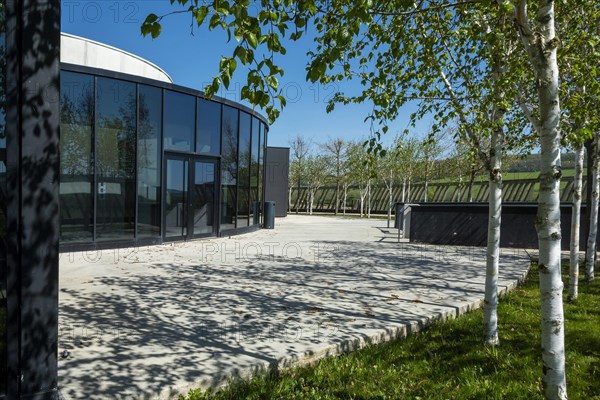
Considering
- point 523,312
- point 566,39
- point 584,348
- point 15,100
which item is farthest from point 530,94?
point 15,100

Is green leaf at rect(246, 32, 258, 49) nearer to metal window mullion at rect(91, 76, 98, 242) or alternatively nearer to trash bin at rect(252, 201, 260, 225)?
metal window mullion at rect(91, 76, 98, 242)

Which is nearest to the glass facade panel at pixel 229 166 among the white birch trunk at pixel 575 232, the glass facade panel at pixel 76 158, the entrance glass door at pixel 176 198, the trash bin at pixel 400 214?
the entrance glass door at pixel 176 198

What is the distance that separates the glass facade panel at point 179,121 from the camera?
12.5 metres

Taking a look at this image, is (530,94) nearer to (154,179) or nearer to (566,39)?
(566,39)

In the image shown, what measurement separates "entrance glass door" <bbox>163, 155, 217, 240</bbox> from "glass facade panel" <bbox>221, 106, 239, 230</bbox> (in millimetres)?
603

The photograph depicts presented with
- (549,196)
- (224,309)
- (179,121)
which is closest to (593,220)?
(549,196)

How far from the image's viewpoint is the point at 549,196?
268 centimetres

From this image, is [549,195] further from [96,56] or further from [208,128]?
[96,56]

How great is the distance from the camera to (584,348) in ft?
14.5

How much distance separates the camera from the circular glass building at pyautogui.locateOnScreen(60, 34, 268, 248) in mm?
10359

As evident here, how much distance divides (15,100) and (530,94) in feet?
25.1

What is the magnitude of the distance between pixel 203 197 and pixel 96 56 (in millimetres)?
6312

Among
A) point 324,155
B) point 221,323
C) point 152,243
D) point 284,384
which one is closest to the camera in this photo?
point 284,384

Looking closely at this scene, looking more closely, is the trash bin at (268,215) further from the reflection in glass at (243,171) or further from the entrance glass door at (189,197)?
the entrance glass door at (189,197)
